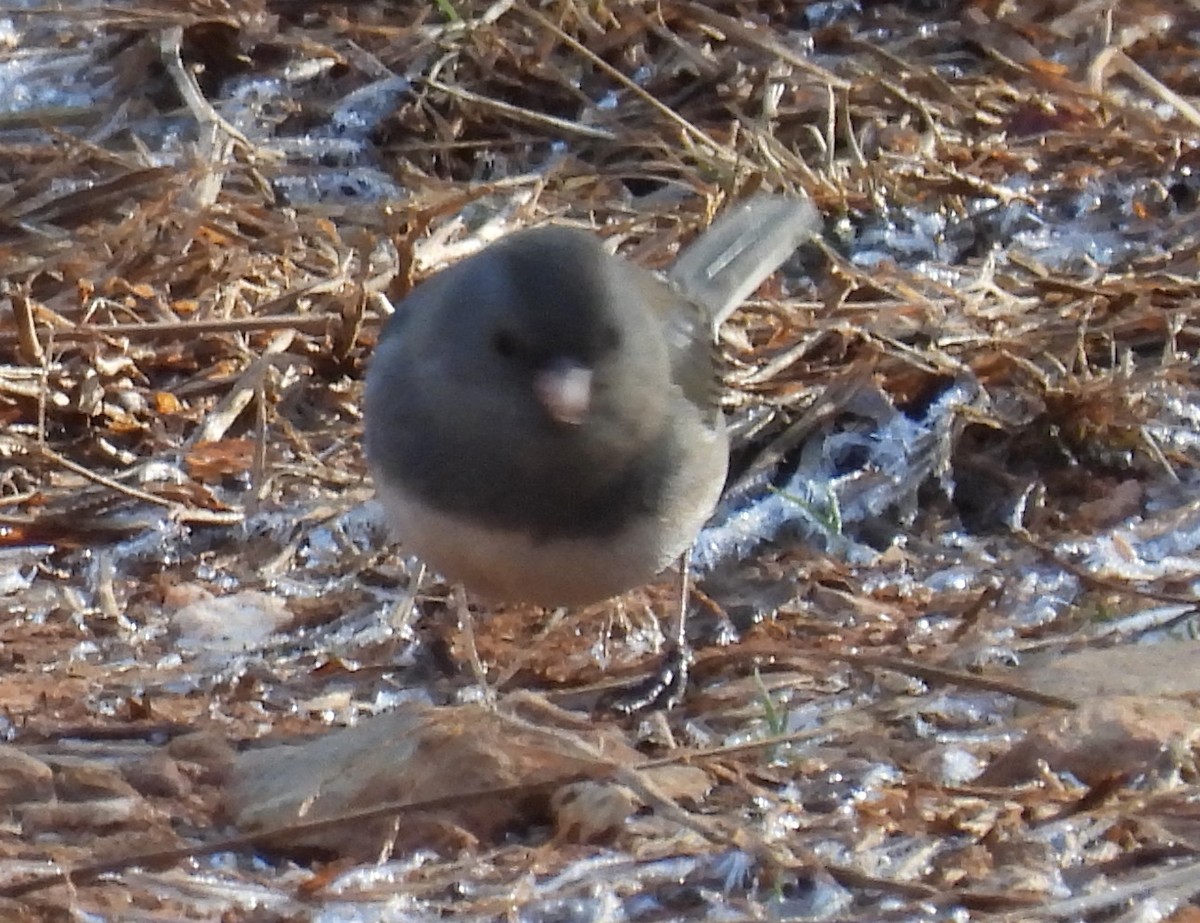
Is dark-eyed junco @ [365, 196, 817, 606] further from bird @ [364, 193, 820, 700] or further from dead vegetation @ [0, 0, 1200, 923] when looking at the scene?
dead vegetation @ [0, 0, 1200, 923]

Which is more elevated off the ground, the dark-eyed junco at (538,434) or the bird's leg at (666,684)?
the dark-eyed junco at (538,434)

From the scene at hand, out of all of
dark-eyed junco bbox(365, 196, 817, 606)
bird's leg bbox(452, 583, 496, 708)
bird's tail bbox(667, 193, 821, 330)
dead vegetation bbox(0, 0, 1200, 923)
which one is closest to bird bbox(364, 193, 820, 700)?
dark-eyed junco bbox(365, 196, 817, 606)

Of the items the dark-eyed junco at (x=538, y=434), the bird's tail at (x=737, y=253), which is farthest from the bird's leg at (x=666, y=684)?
the bird's tail at (x=737, y=253)

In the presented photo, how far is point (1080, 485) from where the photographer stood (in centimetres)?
334

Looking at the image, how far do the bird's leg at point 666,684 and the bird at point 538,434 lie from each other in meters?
0.16

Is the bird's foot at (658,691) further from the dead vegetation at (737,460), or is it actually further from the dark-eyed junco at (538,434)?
the dark-eyed junco at (538,434)

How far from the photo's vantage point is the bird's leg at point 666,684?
2.71 meters

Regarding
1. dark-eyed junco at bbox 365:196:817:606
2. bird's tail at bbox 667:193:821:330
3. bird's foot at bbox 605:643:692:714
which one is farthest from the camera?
bird's tail at bbox 667:193:821:330

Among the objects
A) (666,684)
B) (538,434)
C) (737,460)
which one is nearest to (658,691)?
(666,684)

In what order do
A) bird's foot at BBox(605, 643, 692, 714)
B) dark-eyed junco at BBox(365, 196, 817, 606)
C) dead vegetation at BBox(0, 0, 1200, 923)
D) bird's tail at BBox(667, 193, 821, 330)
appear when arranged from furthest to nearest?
bird's tail at BBox(667, 193, 821, 330)
bird's foot at BBox(605, 643, 692, 714)
dark-eyed junco at BBox(365, 196, 817, 606)
dead vegetation at BBox(0, 0, 1200, 923)

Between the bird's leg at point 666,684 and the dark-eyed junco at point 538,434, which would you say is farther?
the bird's leg at point 666,684

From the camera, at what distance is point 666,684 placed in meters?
2.75

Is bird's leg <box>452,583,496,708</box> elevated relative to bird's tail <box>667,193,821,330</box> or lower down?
lower down

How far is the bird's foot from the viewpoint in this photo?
2.70 metres
